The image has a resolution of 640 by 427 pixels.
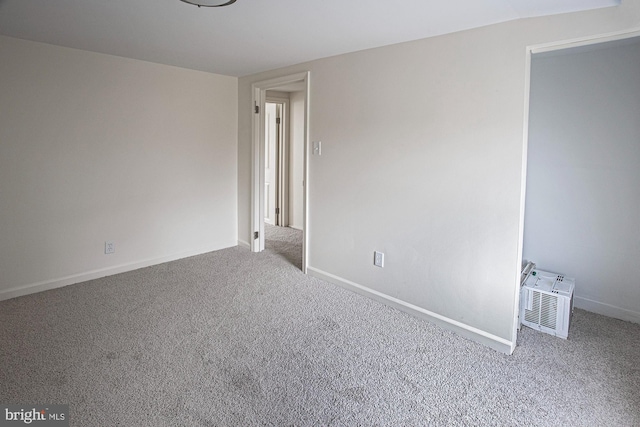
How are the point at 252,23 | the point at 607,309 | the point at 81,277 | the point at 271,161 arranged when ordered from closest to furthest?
the point at 252,23, the point at 607,309, the point at 81,277, the point at 271,161

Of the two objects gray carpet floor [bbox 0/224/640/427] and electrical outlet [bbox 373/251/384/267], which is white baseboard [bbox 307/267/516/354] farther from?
electrical outlet [bbox 373/251/384/267]

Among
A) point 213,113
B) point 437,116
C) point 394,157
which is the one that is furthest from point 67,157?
point 437,116

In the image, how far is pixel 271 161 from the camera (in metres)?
6.29

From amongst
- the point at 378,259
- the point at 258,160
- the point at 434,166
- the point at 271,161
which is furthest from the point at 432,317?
the point at 271,161

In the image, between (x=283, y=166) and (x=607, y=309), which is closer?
(x=607, y=309)

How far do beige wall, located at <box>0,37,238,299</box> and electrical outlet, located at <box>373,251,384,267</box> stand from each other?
2299 mm

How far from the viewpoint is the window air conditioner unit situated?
2670mm

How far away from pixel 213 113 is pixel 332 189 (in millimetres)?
1908

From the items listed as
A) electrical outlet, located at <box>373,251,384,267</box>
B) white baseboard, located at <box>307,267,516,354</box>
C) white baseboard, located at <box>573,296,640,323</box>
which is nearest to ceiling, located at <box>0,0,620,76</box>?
electrical outlet, located at <box>373,251,384,267</box>

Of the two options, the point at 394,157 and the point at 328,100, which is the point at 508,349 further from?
the point at 328,100

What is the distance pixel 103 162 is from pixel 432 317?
10.9ft

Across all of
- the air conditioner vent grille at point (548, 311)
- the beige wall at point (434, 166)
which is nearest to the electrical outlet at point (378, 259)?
the beige wall at point (434, 166)

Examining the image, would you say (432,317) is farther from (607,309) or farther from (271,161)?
(271,161)

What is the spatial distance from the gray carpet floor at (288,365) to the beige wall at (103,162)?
1.68 feet
